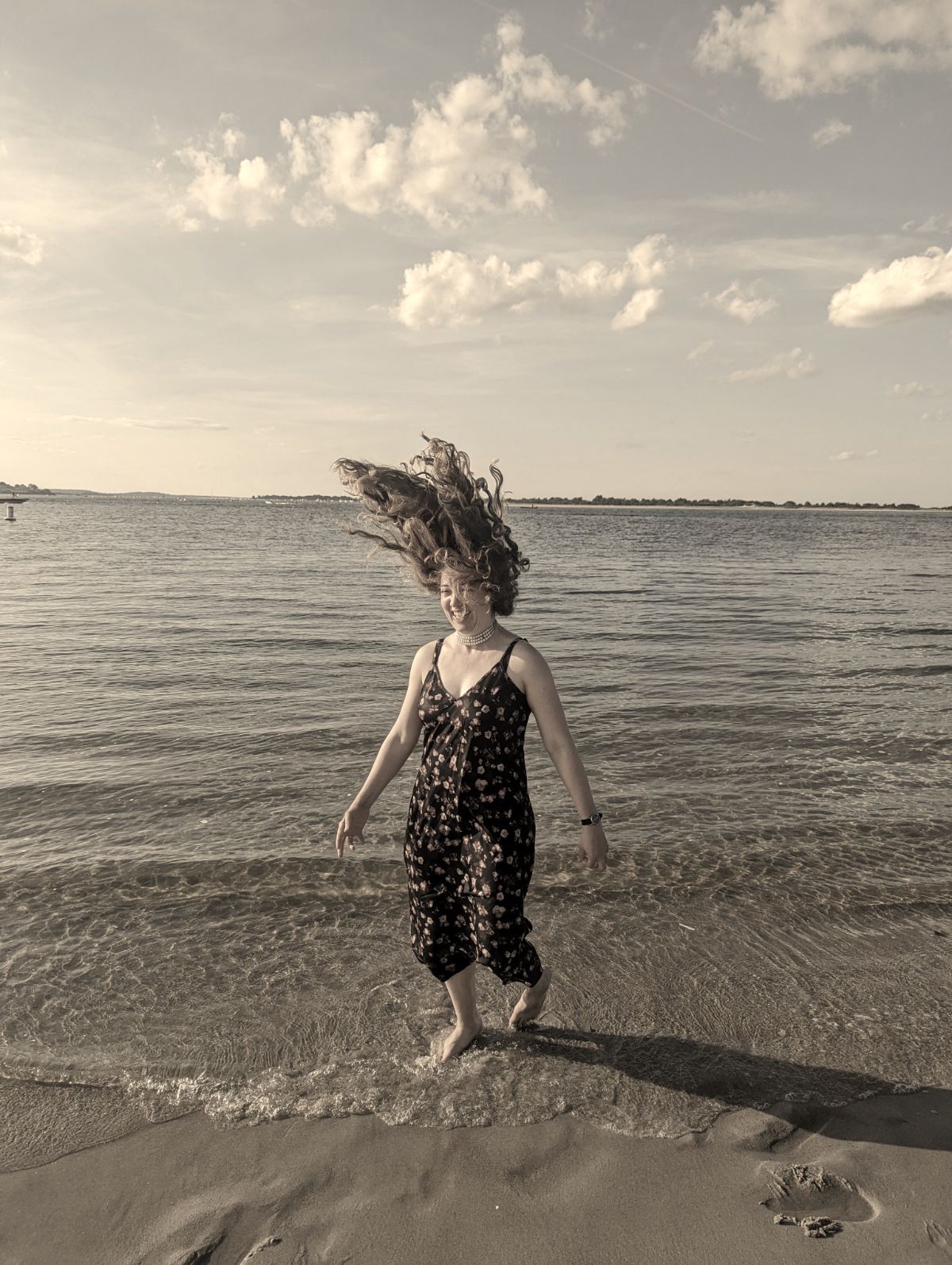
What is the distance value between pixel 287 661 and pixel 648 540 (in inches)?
2113

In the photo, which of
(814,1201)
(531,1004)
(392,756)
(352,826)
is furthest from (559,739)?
(814,1201)

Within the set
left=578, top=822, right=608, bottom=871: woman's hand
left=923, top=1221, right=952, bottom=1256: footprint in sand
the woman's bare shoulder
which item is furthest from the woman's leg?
left=923, top=1221, right=952, bottom=1256: footprint in sand

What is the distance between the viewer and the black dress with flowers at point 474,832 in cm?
346

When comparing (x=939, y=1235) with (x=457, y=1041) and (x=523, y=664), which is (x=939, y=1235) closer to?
(x=457, y=1041)

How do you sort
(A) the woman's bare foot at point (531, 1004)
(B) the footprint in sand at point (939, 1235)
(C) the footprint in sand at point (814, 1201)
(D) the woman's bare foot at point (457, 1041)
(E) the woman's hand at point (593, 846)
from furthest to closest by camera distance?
(A) the woman's bare foot at point (531, 1004), (D) the woman's bare foot at point (457, 1041), (E) the woman's hand at point (593, 846), (C) the footprint in sand at point (814, 1201), (B) the footprint in sand at point (939, 1235)

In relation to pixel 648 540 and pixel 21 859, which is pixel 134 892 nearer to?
pixel 21 859

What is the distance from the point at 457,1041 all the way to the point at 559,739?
148cm

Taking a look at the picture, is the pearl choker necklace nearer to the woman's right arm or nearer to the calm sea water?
the woman's right arm

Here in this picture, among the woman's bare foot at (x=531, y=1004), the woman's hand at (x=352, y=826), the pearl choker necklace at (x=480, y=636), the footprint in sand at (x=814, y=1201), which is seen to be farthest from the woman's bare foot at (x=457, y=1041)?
the pearl choker necklace at (x=480, y=636)

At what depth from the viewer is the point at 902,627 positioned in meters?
17.9

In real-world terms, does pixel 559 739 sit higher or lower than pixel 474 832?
higher

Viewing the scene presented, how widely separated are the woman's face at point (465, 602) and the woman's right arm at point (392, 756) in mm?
255

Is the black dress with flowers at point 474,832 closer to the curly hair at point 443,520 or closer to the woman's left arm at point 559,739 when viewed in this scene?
the woman's left arm at point 559,739

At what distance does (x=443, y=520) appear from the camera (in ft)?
11.6
